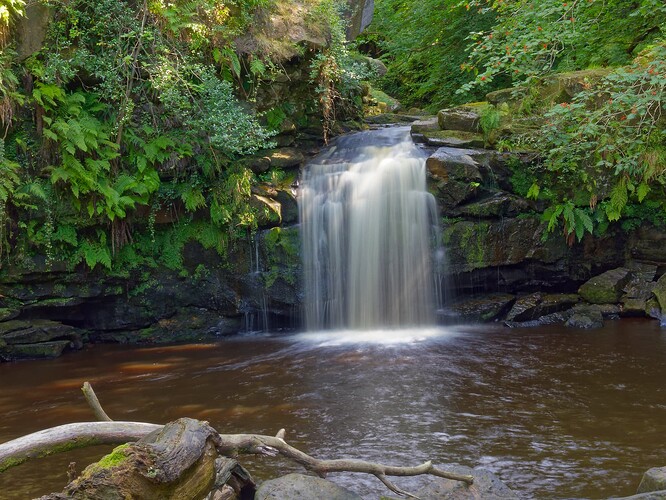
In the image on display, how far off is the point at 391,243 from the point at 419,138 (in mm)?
2725

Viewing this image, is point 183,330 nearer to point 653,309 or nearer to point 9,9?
point 9,9

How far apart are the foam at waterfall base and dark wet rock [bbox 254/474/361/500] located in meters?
5.70

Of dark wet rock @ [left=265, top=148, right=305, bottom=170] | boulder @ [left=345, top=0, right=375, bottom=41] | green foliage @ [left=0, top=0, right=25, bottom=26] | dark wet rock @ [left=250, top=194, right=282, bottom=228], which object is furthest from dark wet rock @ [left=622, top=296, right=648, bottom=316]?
green foliage @ [left=0, top=0, right=25, bottom=26]

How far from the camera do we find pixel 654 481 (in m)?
4.08

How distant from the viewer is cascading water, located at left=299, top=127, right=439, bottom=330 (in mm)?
11156

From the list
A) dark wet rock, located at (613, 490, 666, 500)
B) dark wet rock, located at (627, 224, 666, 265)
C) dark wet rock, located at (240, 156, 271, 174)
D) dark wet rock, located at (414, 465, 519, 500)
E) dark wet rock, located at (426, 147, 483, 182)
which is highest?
dark wet rock, located at (240, 156, 271, 174)

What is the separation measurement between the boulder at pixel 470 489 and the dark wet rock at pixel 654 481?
87 cm

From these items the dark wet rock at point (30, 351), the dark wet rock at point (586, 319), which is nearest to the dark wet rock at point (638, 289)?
the dark wet rock at point (586, 319)

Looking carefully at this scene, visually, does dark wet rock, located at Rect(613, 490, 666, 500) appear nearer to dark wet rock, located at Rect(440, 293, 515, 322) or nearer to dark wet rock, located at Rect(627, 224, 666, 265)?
dark wet rock, located at Rect(440, 293, 515, 322)

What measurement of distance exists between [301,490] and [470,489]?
1261 mm

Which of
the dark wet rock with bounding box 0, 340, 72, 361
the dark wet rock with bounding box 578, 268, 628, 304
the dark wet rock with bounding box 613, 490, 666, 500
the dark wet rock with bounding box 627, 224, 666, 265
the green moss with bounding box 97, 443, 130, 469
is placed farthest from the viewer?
the dark wet rock with bounding box 627, 224, 666, 265

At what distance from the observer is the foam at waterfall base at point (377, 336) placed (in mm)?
10062

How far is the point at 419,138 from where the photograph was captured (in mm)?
12703

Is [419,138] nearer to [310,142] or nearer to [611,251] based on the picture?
[310,142]
